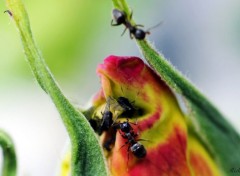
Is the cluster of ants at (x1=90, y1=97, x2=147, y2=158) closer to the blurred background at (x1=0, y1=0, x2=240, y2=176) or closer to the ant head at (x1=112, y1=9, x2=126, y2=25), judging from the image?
the ant head at (x1=112, y1=9, x2=126, y2=25)

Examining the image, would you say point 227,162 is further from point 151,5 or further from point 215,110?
point 151,5

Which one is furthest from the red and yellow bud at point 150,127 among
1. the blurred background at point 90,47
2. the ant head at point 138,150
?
the blurred background at point 90,47

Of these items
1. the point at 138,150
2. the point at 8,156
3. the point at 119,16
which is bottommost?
the point at 138,150

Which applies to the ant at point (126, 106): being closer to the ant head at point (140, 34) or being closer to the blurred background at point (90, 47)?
the ant head at point (140, 34)

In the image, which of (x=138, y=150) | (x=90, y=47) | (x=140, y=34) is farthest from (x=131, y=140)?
(x=90, y=47)

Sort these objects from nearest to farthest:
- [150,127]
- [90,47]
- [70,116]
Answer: [70,116], [150,127], [90,47]

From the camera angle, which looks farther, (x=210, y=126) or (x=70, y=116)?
(x=210, y=126)

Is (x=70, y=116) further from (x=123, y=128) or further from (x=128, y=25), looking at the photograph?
(x=128, y=25)

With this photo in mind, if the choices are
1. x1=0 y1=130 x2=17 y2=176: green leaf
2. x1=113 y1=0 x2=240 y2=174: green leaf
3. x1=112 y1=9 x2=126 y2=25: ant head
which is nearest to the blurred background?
x1=113 y1=0 x2=240 y2=174: green leaf
